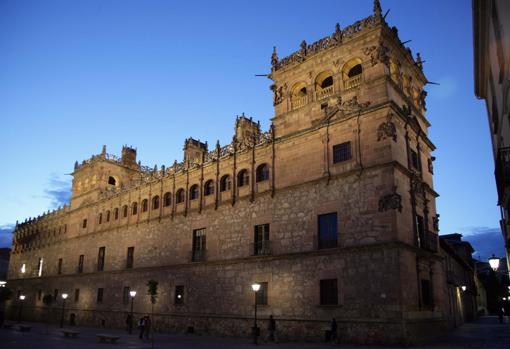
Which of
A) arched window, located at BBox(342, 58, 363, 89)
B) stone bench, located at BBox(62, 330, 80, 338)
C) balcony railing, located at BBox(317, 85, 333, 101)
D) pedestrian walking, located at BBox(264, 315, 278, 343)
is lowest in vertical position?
stone bench, located at BBox(62, 330, 80, 338)

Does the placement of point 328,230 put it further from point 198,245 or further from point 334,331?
point 198,245

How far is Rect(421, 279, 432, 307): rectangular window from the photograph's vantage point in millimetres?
23547

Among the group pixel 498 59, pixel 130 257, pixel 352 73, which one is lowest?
pixel 130 257

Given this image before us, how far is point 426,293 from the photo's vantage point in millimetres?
24016

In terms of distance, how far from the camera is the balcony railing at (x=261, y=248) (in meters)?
26.5

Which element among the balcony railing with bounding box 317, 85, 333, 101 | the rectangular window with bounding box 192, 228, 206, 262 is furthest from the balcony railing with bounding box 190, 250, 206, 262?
the balcony railing with bounding box 317, 85, 333, 101

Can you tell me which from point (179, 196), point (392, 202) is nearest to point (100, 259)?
point (179, 196)

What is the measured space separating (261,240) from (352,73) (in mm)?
12264

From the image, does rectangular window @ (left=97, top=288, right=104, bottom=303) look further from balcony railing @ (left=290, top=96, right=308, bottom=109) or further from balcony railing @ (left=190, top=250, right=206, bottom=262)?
balcony railing @ (left=290, top=96, right=308, bottom=109)

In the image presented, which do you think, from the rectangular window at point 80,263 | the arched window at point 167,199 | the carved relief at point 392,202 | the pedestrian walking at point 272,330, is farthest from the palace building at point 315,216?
the rectangular window at point 80,263

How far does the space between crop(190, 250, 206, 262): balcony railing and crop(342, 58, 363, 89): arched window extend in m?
15.4

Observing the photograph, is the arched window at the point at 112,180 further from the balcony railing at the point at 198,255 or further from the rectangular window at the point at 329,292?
the rectangular window at the point at 329,292

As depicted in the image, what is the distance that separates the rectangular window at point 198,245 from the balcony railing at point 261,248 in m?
5.07

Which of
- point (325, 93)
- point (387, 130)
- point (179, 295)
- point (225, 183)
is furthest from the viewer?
point (179, 295)
